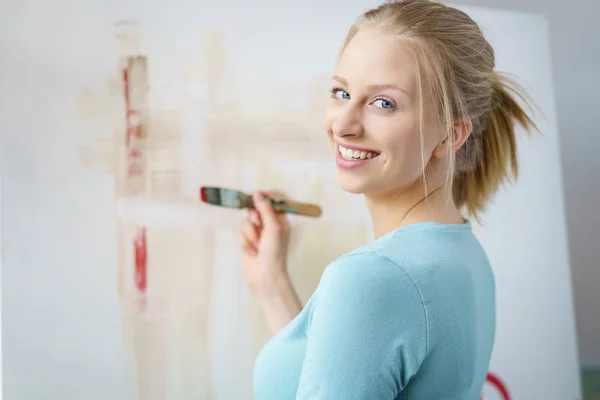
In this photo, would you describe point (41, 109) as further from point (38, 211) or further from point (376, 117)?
point (376, 117)

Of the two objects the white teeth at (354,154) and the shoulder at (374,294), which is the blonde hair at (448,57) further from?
the shoulder at (374,294)

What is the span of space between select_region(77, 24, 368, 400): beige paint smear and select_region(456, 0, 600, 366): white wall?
111cm

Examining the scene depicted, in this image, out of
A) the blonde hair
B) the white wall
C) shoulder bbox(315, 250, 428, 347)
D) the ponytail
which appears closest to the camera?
shoulder bbox(315, 250, 428, 347)

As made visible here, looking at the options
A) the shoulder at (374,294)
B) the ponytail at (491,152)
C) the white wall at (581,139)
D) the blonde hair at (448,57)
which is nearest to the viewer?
the shoulder at (374,294)

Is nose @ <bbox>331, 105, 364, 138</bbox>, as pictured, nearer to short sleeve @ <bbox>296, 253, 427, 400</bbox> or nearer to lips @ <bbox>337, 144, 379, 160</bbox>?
lips @ <bbox>337, 144, 379, 160</bbox>

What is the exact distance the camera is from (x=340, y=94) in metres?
0.98

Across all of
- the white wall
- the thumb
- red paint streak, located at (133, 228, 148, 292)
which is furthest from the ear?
the white wall

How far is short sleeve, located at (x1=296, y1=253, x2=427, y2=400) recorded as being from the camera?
769mm

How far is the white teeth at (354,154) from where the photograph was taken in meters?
0.95

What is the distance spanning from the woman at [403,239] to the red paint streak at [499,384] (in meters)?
0.63

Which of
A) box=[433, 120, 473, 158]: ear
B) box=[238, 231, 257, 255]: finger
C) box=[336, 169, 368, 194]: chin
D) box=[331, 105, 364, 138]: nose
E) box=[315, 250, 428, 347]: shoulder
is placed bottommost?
box=[315, 250, 428, 347]: shoulder

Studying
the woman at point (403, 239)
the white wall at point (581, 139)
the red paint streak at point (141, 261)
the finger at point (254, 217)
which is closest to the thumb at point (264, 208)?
the finger at point (254, 217)

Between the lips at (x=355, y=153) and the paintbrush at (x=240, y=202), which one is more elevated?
the lips at (x=355, y=153)

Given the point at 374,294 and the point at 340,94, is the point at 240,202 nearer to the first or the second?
the point at 340,94
